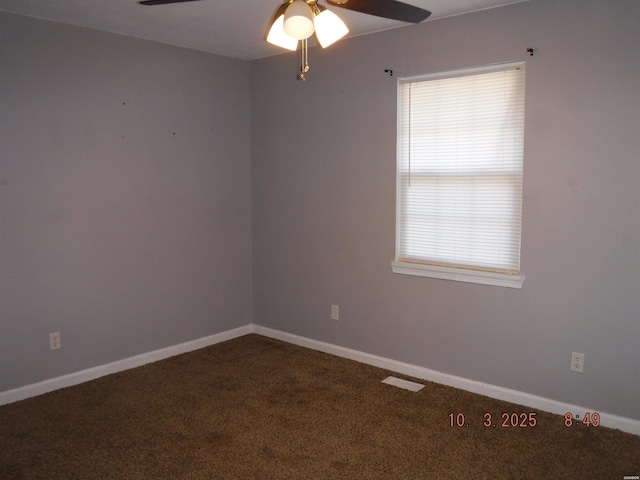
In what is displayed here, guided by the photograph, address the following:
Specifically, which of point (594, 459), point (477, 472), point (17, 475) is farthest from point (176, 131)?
point (594, 459)

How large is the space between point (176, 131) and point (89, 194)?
843mm

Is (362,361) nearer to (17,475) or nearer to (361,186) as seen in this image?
(361,186)

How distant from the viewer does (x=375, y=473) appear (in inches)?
96.0

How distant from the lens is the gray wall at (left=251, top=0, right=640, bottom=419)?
2.75m

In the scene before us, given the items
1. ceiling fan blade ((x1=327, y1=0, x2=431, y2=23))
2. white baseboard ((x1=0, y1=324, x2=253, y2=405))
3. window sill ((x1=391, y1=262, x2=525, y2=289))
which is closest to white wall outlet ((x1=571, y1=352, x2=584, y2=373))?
window sill ((x1=391, y1=262, x2=525, y2=289))

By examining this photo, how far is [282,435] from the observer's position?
9.19 ft

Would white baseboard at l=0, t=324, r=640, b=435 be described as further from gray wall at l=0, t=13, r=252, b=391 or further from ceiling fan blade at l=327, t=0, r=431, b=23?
ceiling fan blade at l=327, t=0, r=431, b=23

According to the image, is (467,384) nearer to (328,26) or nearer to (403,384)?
(403,384)

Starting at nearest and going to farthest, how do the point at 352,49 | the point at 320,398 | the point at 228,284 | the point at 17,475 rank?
the point at 17,475 → the point at 320,398 → the point at 352,49 → the point at 228,284

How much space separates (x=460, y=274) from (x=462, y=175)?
0.63 meters

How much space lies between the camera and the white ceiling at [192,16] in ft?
9.77

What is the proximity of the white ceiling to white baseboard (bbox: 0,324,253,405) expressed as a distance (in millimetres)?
2278

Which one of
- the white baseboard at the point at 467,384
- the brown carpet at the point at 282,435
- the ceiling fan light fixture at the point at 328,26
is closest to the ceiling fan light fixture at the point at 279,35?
the ceiling fan light fixture at the point at 328,26

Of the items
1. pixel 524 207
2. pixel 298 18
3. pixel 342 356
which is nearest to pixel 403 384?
pixel 342 356
